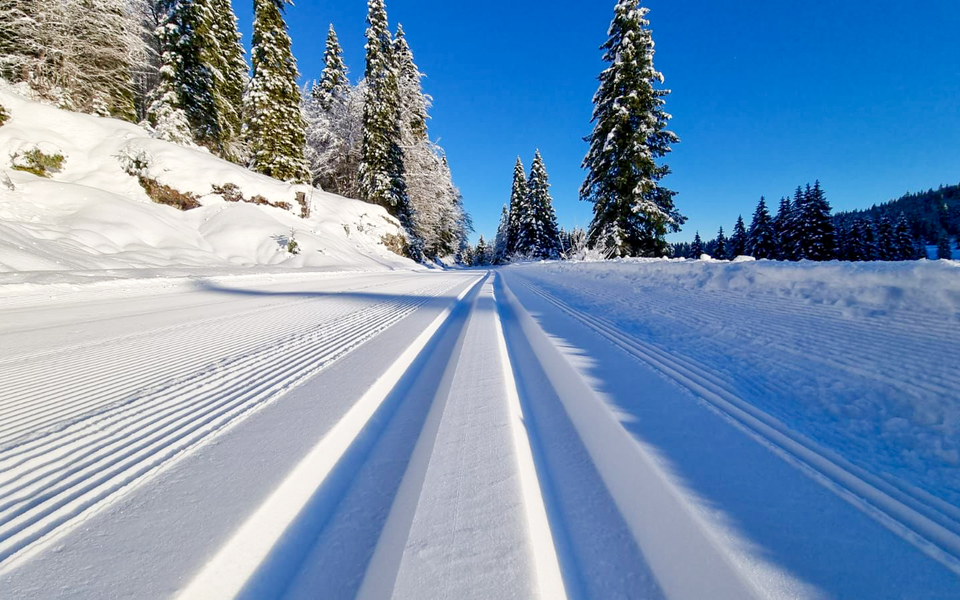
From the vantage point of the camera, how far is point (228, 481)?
39.5 inches

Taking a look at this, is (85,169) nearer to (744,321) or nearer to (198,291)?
(198,291)

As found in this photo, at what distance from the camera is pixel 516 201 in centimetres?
3519

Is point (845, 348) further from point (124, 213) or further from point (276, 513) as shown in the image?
point (124, 213)

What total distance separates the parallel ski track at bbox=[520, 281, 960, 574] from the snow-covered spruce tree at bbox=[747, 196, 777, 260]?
35002 mm

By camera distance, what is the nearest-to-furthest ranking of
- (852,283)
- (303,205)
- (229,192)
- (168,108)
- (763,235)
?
(852,283) < (229,192) < (168,108) < (303,205) < (763,235)

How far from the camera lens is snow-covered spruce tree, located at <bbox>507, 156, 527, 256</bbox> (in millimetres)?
34053

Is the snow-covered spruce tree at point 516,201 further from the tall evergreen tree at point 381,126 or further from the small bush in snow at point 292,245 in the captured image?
the small bush in snow at point 292,245

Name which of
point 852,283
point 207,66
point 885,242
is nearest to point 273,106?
point 207,66

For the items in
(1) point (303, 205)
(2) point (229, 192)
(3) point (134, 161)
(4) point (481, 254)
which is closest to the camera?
(3) point (134, 161)

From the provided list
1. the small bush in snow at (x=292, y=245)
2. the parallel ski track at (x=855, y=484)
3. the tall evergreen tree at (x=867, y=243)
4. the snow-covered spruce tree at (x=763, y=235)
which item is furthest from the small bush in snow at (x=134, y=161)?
the tall evergreen tree at (x=867, y=243)

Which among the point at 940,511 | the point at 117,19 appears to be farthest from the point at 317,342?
the point at 117,19

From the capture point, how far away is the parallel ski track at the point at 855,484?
77 cm

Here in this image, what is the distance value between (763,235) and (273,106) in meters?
37.7

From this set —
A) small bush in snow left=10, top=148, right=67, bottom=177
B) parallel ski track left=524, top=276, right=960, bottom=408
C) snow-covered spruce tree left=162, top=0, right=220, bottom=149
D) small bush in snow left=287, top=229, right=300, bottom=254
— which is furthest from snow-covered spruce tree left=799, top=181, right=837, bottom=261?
snow-covered spruce tree left=162, top=0, right=220, bottom=149
